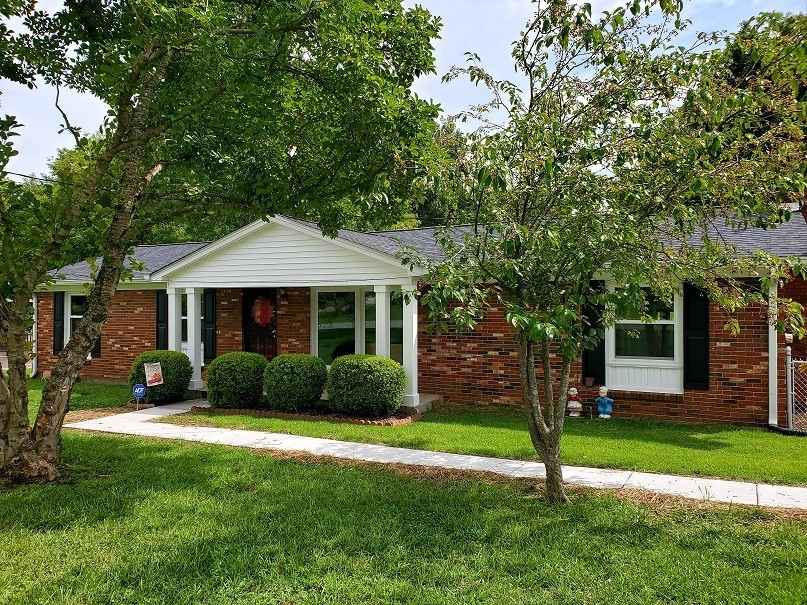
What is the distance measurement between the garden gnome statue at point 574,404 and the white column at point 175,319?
8413 millimetres

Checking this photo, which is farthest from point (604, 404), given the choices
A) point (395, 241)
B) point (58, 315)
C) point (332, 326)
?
point (58, 315)

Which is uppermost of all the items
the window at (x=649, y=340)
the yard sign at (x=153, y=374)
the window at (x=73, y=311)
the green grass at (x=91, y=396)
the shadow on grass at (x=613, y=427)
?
the window at (x=73, y=311)

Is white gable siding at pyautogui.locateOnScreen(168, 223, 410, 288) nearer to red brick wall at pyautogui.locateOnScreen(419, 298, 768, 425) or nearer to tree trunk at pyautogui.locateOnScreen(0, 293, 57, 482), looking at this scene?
red brick wall at pyautogui.locateOnScreen(419, 298, 768, 425)

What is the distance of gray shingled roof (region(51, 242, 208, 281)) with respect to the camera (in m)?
14.5

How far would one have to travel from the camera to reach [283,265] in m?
11.3

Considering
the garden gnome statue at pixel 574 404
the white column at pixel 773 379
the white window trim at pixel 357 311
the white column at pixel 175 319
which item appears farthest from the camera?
the white window trim at pixel 357 311

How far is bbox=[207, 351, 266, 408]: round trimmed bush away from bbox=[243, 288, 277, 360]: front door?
2630 mm

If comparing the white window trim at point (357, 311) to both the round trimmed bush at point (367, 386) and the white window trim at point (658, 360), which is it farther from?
the white window trim at point (658, 360)

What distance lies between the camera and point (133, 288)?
14.4m

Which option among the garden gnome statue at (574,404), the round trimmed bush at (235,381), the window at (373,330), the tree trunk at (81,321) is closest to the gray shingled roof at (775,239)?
the garden gnome statue at (574,404)

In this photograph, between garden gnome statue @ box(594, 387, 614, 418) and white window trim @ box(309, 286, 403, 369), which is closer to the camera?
garden gnome statue @ box(594, 387, 614, 418)

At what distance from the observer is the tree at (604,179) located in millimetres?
4363

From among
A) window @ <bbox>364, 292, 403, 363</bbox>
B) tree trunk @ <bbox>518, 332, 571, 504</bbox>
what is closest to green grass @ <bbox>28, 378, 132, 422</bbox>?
window @ <bbox>364, 292, 403, 363</bbox>

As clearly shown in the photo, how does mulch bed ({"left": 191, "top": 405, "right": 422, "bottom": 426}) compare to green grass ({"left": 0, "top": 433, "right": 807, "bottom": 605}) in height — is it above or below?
below
